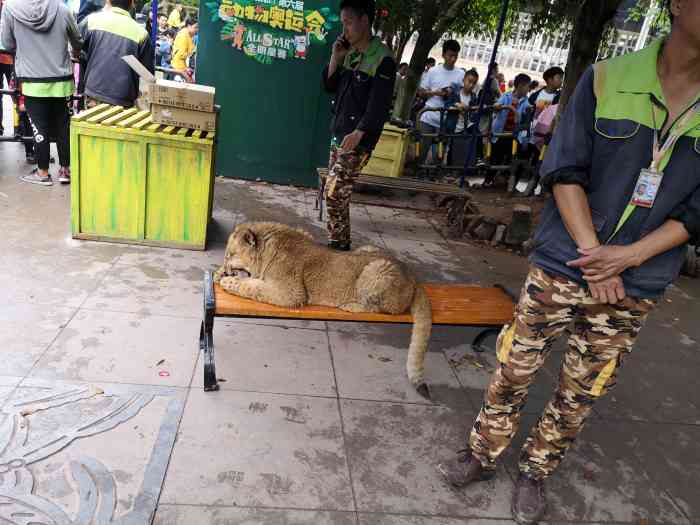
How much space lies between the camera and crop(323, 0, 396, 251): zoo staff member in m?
4.96

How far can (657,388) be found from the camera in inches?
172

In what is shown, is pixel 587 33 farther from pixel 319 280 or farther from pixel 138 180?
pixel 138 180

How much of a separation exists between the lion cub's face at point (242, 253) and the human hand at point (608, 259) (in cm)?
216

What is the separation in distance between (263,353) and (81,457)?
145 cm

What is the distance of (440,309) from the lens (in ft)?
12.4

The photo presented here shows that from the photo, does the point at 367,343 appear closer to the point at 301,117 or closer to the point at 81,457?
the point at 81,457

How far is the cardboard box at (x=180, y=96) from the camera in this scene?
5.19 meters

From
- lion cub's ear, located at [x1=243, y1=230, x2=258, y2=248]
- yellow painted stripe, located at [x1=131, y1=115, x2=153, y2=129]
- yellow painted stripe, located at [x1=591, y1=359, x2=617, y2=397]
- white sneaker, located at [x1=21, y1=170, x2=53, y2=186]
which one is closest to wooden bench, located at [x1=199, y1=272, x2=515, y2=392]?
lion cub's ear, located at [x1=243, y1=230, x2=258, y2=248]

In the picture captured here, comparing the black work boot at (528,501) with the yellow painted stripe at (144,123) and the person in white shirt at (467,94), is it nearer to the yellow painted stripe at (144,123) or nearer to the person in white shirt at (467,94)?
the yellow painted stripe at (144,123)

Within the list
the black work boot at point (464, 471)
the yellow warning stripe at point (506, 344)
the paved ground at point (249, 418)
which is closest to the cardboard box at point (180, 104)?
the paved ground at point (249, 418)

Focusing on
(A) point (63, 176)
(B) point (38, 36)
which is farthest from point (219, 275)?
(B) point (38, 36)

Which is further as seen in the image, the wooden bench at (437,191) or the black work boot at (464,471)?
the wooden bench at (437,191)

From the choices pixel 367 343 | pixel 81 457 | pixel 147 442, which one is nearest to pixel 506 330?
pixel 367 343

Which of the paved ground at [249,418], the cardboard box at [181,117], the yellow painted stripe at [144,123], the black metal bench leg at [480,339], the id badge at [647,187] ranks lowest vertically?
the paved ground at [249,418]
